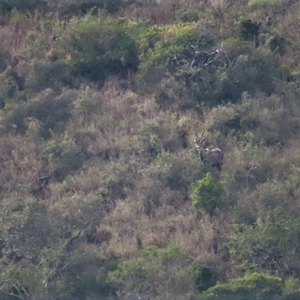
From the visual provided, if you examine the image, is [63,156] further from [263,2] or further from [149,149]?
[263,2]

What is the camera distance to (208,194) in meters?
11.7

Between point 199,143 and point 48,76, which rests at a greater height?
point 199,143

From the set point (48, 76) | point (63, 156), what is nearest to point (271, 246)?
point (63, 156)

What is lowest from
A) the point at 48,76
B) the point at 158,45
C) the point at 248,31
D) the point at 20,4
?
the point at 48,76

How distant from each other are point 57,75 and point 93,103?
1.95 metres

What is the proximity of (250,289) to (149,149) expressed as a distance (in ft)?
17.4

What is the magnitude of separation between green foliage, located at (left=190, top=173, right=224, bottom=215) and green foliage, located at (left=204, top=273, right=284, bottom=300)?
7.81 ft

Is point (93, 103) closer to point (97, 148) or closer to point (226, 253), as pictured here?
point (97, 148)

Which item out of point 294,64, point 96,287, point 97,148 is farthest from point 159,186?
point 294,64

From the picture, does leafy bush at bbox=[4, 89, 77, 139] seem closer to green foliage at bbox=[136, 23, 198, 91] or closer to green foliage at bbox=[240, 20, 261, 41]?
green foliage at bbox=[136, 23, 198, 91]

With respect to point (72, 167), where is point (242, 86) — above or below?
above

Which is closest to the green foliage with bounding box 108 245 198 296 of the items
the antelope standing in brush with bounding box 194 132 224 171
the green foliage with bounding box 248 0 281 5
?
the antelope standing in brush with bounding box 194 132 224 171

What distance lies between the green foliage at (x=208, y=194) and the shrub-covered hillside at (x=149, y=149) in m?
0.03

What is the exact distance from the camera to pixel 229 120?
1454cm
